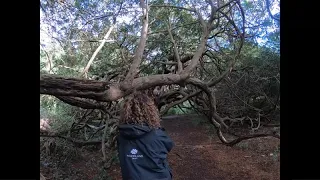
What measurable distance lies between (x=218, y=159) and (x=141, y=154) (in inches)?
176

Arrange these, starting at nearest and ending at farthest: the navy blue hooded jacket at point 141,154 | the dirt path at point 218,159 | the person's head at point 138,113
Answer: the navy blue hooded jacket at point 141,154 < the person's head at point 138,113 < the dirt path at point 218,159

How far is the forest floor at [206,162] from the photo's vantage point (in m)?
5.14

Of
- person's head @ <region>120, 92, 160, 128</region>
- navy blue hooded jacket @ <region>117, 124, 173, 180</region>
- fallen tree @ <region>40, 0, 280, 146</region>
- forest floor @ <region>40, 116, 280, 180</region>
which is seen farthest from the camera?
forest floor @ <region>40, 116, 280, 180</region>

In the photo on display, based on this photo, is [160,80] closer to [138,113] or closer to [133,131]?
[138,113]

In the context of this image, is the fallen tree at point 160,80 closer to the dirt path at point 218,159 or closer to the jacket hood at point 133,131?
the jacket hood at point 133,131

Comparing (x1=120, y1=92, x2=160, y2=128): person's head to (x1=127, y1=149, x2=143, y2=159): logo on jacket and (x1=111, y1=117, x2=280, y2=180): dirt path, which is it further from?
(x1=111, y1=117, x2=280, y2=180): dirt path

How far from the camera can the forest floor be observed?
5.14 meters

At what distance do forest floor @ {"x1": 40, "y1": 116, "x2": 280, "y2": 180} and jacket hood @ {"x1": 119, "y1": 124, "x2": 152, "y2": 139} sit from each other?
2645 millimetres

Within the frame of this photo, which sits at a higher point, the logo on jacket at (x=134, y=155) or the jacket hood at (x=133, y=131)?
the jacket hood at (x=133, y=131)

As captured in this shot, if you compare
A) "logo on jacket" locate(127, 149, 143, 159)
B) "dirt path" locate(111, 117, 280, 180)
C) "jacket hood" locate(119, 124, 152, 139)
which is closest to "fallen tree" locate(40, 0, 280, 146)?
"jacket hood" locate(119, 124, 152, 139)

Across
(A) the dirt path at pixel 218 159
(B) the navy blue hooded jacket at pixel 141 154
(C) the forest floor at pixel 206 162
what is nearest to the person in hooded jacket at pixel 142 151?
(B) the navy blue hooded jacket at pixel 141 154

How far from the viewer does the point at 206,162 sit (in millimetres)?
6395

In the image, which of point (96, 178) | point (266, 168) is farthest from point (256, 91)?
point (96, 178)
